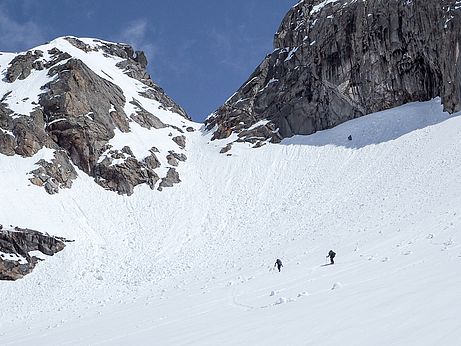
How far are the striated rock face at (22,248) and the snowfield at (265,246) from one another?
106cm

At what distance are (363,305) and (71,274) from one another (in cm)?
3205

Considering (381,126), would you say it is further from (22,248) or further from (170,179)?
(22,248)

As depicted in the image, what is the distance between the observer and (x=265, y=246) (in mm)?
34375

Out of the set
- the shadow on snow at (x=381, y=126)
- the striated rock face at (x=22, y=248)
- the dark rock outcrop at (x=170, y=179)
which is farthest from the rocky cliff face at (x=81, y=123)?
the shadow on snow at (x=381, y=126)

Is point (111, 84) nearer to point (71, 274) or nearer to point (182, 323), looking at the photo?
point (71, 274)

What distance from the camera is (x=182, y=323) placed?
1473 centimetres

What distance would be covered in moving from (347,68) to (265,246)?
3479cm

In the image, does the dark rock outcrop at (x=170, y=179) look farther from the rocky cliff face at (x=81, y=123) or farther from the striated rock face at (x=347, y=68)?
the striated rock face at (x=347, y=68)

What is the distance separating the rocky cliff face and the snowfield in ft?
6.93

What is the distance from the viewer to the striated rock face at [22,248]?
3991 centimetres

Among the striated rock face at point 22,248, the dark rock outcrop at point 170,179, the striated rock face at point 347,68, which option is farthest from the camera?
the striated rock face at point 347,68

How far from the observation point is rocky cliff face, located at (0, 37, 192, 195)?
54.0 metres

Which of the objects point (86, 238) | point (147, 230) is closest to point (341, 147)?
point (147, 230)

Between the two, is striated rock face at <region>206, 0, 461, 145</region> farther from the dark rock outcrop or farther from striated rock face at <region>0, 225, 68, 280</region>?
striated rock face at <region>0, 225, 68, 280</region>
